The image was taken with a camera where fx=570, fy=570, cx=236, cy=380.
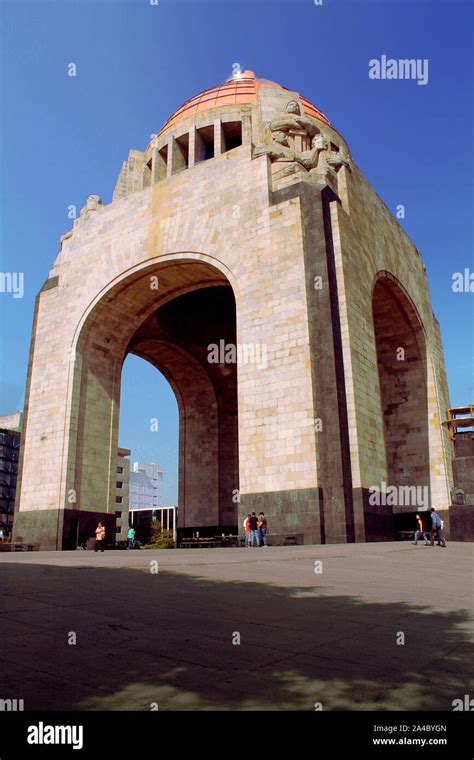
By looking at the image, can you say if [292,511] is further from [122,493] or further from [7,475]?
[122,493]

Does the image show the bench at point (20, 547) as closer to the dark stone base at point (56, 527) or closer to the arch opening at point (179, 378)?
the dark stone base at point (56, 527)

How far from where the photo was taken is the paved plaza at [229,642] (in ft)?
10.4

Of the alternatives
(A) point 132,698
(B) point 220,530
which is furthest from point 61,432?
(A) point 132,698

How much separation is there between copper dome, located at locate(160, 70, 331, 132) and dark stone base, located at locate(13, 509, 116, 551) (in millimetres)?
20812

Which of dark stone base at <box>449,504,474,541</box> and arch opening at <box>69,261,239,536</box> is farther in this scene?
arch opening at <box>69,261,239,536</box>

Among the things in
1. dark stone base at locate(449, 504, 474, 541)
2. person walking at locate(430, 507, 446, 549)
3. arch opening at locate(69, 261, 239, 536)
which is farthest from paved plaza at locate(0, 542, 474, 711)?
arch opening at locate(69, 261, 239, 536)

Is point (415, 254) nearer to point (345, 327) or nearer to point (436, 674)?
point (345, 327)

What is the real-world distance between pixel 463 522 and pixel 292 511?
8.31 metres

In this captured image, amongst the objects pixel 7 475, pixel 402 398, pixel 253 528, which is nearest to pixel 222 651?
pixel 253 528

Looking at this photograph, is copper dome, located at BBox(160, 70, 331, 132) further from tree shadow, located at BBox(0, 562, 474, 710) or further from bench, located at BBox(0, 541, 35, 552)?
tree shadow, located at BBox(0, 562, 474, 710)

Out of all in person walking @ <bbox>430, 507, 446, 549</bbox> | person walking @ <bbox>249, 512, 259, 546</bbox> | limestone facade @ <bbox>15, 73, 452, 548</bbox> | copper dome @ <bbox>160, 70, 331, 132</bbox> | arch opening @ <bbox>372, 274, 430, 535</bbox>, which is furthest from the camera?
copper dome @ <bbox>160, 70, 331, 132</bbox>

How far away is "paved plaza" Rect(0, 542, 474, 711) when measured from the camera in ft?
10.4

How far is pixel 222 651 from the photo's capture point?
4008 millimetres

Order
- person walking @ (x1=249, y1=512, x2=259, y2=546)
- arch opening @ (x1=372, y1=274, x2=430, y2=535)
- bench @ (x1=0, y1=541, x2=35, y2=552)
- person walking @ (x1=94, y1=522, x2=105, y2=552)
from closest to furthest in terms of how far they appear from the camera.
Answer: person walking @ (x1=249, y1=512, x2=259, y2=546) → person walking @ (x1=94, y1=522, x2=105, y2=552) → bench @ (x1=0, y1=541, x2=35, y2=552) → arch opening @ (x1=372, y1=274, x2=430, y2=535)
